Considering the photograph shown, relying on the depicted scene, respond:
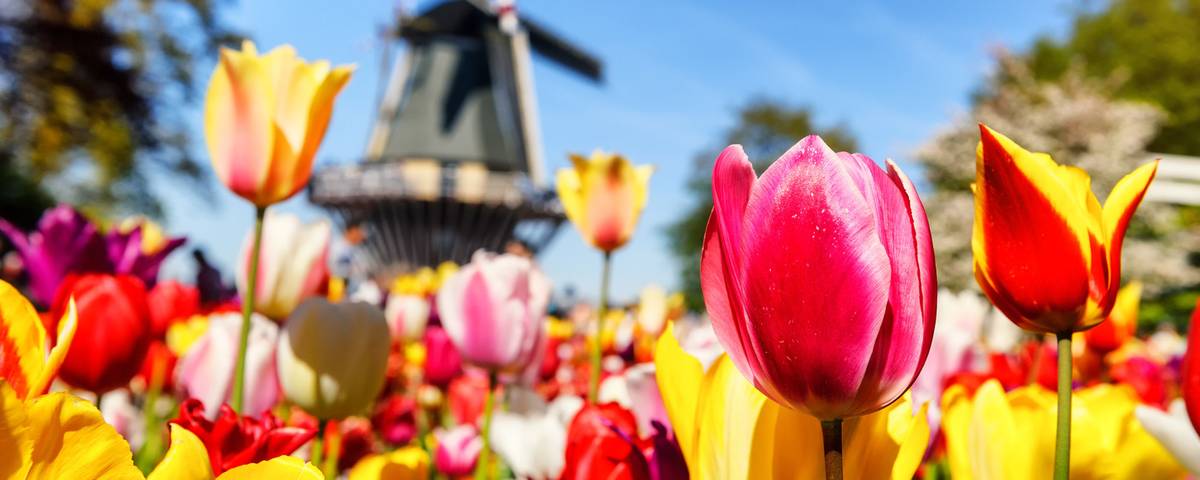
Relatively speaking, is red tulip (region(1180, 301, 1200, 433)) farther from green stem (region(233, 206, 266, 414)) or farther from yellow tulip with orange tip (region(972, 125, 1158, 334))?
green stem (region(233, 206, 266, 414))

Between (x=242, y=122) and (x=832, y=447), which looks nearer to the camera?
(x=832, y=447)

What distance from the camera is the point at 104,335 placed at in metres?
1.06

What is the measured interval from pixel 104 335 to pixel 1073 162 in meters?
18.5

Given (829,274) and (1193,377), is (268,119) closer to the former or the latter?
(829,274)

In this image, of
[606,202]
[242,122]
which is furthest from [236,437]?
[606,202]

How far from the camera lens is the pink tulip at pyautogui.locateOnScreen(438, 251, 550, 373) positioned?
1.47 m

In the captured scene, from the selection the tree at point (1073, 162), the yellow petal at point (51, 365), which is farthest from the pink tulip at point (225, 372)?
the tree at point (1073, 162)

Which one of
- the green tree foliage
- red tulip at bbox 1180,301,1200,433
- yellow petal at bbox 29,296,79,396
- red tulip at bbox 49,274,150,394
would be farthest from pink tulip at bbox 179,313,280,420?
the green tree foliage

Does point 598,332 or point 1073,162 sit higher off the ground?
point 1073,162

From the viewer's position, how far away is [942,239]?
15641 millimetres

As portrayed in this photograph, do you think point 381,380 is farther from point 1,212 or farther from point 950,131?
point 950,131

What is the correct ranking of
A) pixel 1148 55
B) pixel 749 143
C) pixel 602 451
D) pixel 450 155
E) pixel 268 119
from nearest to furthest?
pixel 602 451, pixel 268 119, pixel 450 155, pixel 1148 55, pixel 749 143

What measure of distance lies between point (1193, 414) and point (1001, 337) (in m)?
2.20

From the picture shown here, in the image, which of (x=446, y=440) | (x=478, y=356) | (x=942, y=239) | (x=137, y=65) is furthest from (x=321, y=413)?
(x=137, y=65)
